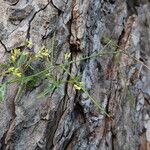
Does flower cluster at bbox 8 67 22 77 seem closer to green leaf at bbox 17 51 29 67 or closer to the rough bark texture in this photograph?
green leaf at bbox 17 51 29 67

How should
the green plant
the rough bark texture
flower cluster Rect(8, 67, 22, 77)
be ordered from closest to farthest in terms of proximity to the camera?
1. flower cluster Rect(8, 67, 22, 77)
2. the green plant
3. the rough bark texture

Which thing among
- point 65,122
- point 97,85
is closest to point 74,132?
point 65,122

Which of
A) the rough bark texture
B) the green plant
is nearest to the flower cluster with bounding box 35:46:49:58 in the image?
the green plant

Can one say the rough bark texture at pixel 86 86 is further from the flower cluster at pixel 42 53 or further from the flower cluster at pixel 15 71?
the flower cluster at pixel 15 71

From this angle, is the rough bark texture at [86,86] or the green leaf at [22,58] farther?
the rough bark texture at [86,86]

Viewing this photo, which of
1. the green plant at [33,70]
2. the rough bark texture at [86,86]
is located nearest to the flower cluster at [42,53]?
the green plant at [33,70]

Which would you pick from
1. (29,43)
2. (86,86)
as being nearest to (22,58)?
(29,43)

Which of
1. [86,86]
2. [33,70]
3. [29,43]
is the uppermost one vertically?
[29,43]

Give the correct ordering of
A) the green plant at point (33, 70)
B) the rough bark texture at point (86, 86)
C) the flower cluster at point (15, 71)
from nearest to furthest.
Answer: the flower cluster at point (15, 71), the green plant at point (33, 70), the rough bark texture at point (86, 86)

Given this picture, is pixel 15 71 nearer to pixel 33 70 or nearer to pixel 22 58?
pixel 22 58
